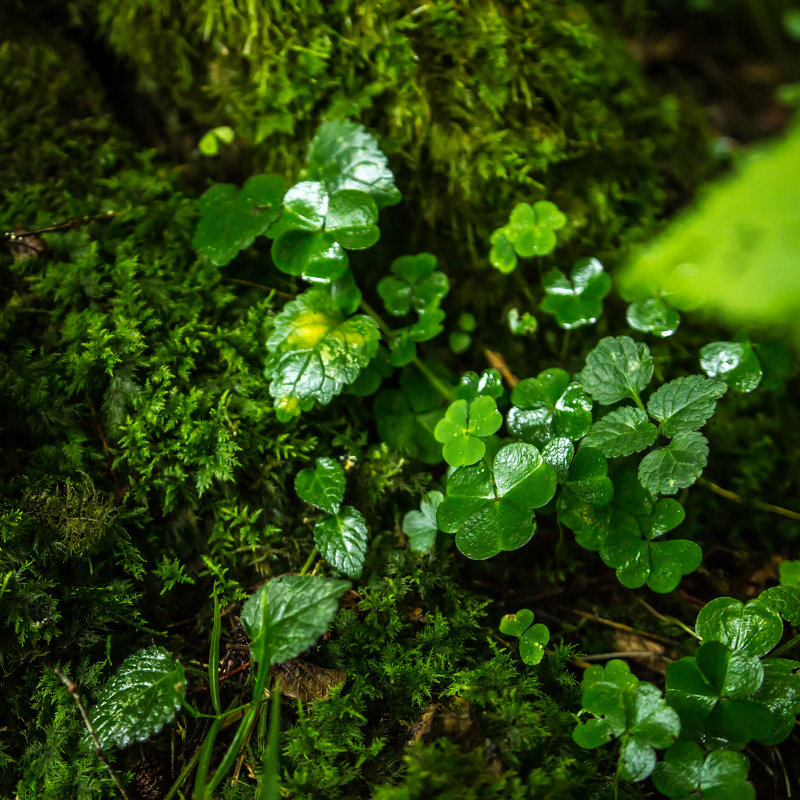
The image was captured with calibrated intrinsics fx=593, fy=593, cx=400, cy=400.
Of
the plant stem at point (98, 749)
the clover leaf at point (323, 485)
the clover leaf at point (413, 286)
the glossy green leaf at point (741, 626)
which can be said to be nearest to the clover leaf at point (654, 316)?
the clover leaf at point (413, 286)

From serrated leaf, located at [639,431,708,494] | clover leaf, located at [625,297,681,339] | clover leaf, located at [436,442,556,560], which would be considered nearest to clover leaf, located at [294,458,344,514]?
clover leaf, located at [436,442,556,560]

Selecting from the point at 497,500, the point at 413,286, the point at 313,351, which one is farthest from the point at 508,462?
the point at 413,286

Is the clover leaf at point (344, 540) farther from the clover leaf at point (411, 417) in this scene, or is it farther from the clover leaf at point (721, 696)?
the clover leaf at point (721, 696)

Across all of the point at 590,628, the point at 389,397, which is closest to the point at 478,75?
the point at 389,397

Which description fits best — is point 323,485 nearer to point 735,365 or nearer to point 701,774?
point 701,774

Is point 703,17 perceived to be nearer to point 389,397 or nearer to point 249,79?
point 249,79

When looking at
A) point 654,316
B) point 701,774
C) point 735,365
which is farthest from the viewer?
point 654,316
